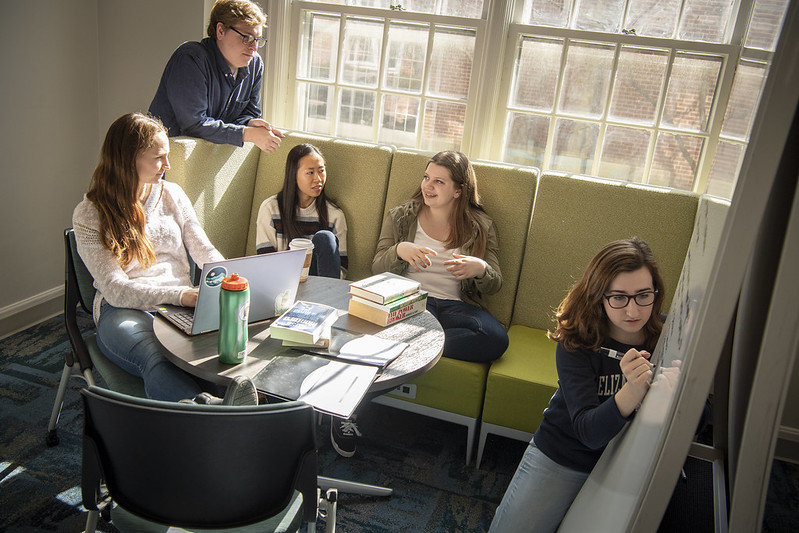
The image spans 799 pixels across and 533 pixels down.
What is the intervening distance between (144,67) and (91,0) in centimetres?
42

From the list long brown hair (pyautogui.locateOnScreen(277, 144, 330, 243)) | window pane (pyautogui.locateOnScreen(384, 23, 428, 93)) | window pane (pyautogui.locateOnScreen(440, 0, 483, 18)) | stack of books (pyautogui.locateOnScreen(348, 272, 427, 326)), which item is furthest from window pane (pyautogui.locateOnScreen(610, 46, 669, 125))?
stack of books (pyautogui.locateOnScreen(348, 272, 427, 326))

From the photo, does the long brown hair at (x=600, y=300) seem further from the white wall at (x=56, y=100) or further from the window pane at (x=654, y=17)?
the white wall at (x=56, y=100)

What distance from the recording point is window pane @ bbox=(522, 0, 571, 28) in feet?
9.86

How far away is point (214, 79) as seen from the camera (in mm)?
2699

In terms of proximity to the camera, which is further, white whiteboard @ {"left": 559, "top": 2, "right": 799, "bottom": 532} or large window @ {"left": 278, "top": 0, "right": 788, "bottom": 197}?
large window @ {"left": 278, "top": 0, "right": 788, "bottom": 197}

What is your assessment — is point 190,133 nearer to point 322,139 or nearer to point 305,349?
point 322,139

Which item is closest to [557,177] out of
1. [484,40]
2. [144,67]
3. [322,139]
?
[484,40]

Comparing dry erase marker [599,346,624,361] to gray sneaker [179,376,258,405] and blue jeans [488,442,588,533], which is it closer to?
blue jeans [488,442,588,533]

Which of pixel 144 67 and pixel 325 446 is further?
pixel 144 67

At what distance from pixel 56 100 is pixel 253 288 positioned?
2142 millimetres

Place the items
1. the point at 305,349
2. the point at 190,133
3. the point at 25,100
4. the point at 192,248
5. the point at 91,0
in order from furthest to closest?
the point at 91,0
the point at 25,100
the point at 190,133
the point at 192,248
the point at 305,349

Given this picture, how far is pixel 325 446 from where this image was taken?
7.82 feet

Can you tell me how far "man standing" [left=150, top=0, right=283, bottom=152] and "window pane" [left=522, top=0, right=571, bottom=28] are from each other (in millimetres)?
1319

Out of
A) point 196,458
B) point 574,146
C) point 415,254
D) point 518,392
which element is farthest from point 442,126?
point 196,458
